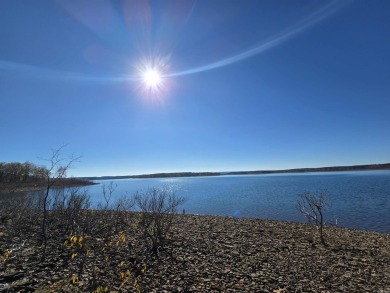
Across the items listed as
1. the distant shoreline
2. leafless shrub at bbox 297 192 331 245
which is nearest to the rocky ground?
leafless shrub at bbox 297 192 331 245

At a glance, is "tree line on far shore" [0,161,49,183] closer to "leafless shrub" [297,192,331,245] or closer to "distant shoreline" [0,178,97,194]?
"distant shoreline" [0,178,97,194]

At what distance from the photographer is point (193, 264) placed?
8883 millimetres

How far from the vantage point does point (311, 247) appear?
11648 mm

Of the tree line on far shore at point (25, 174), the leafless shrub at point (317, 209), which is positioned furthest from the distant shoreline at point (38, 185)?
the leafless shrub at point (317, 209)

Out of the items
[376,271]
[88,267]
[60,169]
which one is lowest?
[376,271]

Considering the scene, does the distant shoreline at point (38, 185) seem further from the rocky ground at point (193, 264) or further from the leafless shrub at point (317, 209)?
the leafless shrub at point (317, 209)

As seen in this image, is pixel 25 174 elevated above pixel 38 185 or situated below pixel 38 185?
above

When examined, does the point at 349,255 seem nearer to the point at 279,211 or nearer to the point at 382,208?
the point at 279,211

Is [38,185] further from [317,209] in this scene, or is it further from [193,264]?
[317,209]

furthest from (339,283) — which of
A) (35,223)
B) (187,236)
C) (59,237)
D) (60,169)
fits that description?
(35,223)

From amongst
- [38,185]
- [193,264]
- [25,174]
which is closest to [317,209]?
[193,264]

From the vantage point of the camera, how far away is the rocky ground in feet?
22.2

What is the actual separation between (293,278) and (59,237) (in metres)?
9.99

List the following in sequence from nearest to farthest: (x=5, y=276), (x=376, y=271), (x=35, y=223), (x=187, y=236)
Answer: (x=5, y=276) < (x=376, y=271) < (x=187, y=236) < (x=35, y=223)
